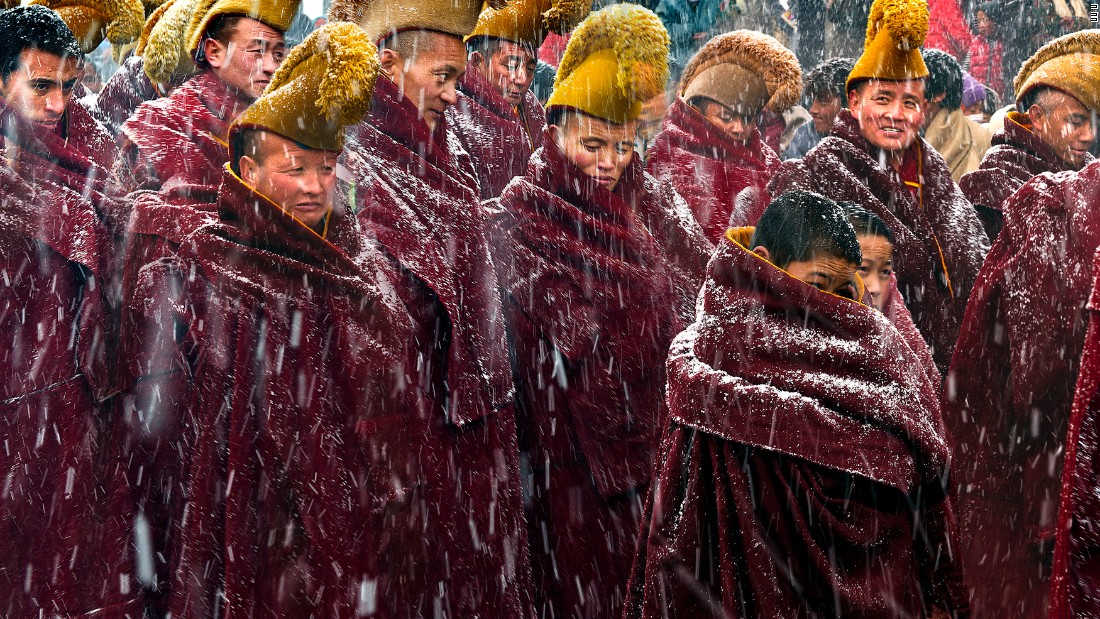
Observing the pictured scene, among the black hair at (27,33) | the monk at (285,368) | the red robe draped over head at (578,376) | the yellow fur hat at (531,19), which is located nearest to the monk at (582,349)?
the red robe draped over head at (578,376)

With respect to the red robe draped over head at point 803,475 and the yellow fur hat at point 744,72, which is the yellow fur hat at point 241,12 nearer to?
the yellow fur hat at point 744,72

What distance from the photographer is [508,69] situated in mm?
4449

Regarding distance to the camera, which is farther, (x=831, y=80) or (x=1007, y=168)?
(x=831, y=80)

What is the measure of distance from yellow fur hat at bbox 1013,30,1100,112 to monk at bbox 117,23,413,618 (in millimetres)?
2573

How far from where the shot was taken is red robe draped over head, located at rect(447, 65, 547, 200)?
166 inches

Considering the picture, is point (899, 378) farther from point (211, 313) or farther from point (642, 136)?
point (642, 136)

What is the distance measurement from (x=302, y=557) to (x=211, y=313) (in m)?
0.68

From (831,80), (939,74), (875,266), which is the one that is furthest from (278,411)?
(831,80)

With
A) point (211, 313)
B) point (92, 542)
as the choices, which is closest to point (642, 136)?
point (211, 313)

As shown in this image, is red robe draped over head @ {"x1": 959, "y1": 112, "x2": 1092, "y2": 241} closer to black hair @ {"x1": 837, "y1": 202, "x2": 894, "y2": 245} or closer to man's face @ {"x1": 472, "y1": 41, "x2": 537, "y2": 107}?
black hair @ {"x1": 837, "y1": 202, "x2": 894, "y2": 245}

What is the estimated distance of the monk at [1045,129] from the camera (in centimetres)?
421

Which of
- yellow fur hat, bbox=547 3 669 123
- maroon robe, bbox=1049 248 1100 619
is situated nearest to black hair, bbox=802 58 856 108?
yellow fur hat, bbox=547 3 669 123

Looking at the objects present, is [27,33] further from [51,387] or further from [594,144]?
[594,144]

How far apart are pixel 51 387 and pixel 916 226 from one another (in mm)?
2933
